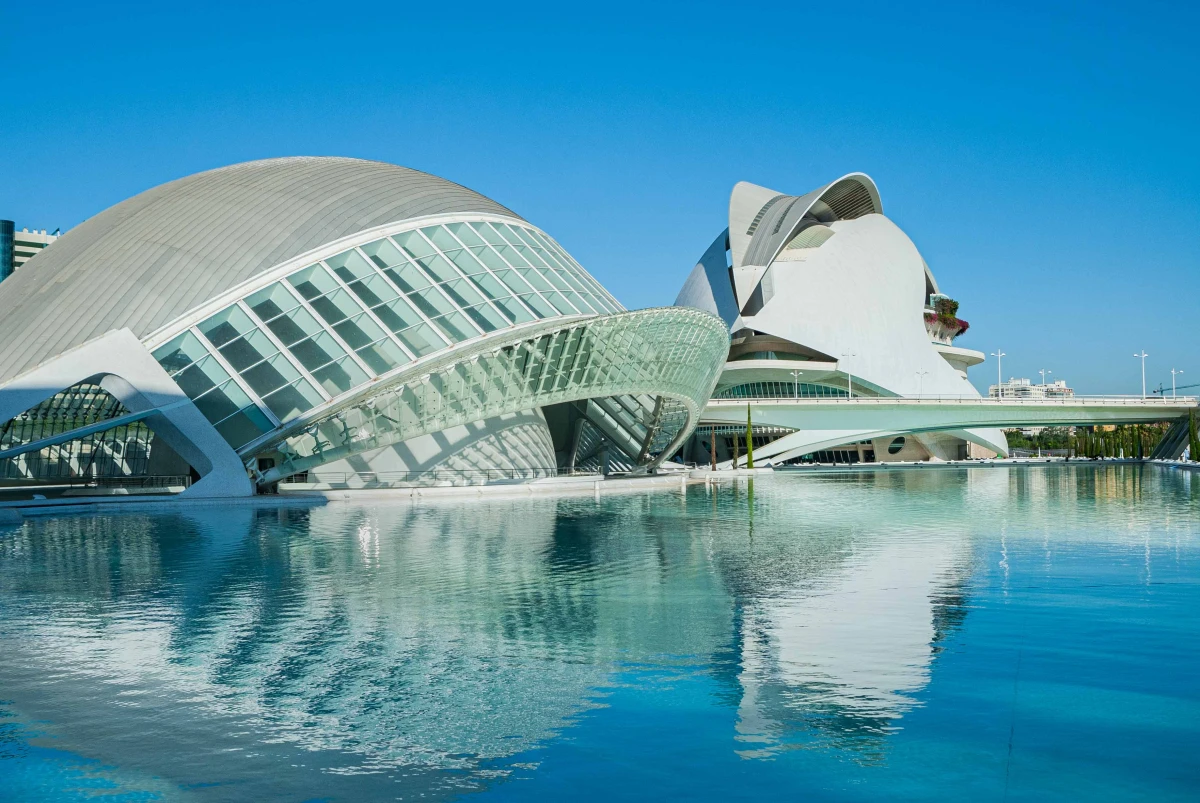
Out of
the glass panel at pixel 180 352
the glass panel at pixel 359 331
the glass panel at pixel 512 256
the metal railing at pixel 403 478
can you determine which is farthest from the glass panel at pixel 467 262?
the glass panel at pixel 180 352

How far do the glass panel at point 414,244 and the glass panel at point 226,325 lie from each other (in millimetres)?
6149

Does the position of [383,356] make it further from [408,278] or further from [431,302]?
[408,278]

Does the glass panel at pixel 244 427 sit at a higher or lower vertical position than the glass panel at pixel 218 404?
lower

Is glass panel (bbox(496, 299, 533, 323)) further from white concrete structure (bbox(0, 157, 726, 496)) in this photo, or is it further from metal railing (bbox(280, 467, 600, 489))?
metal railing (bbox(280, 467, 600, 489))

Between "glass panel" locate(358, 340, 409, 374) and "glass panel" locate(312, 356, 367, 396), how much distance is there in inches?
16.4

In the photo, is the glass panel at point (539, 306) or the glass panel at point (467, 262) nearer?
the glass panel at point (539, 306)

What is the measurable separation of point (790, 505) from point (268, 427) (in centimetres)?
1596

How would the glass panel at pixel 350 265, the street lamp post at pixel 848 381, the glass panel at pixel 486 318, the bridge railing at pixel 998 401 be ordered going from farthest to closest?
the street lamp post at pixel 848 381 < the bridge railing at pixel 998 401 < the glass panel at pixel 350 265 < the glass panel at pixel 486 318

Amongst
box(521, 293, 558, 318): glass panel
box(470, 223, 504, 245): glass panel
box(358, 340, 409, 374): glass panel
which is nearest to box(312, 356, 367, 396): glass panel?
box(358, 340, 409, 374): glass panel

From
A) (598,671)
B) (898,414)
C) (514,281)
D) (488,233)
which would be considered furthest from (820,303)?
(598,671)

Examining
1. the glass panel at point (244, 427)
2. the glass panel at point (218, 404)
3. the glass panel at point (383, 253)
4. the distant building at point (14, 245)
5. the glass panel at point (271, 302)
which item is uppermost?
the distant building at point (14, 245)

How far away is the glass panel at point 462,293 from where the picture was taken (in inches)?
1377

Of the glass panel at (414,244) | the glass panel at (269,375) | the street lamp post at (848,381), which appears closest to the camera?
the glass panel at (269,375)

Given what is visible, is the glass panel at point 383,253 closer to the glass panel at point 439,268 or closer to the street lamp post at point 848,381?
the glass panel at point 439,268
